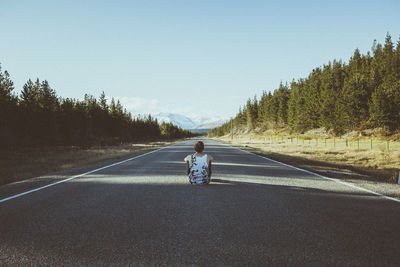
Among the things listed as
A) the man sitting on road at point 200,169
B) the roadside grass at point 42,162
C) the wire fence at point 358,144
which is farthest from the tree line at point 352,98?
the man sitting on road at point 200,169

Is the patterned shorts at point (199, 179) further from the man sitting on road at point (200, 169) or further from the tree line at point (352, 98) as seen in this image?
the tree line at point (352, 98)

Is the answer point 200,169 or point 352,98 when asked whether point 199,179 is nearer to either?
point 200,169

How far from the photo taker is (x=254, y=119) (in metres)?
122

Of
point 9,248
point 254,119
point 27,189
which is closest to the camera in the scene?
point 9,248

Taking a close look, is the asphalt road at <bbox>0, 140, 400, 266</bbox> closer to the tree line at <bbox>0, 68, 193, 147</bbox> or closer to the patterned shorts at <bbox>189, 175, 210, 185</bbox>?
the patterned shorts at <bbox>189, 175, 210, 185</bbox>

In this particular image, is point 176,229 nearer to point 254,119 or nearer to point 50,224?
point 50,224

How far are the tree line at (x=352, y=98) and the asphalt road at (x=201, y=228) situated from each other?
161 feet

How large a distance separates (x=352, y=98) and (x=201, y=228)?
59027 mm

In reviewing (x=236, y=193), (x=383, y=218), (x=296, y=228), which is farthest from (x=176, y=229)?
(x=383, y=218)

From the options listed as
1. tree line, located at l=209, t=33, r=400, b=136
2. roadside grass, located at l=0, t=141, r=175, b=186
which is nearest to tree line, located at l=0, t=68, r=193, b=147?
roadside grass, located at l=0, t=141, r=175, b=186

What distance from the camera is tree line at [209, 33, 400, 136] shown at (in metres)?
45.9

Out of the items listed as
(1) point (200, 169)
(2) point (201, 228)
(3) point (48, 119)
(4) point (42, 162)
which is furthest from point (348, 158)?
(3) point (48, 119)

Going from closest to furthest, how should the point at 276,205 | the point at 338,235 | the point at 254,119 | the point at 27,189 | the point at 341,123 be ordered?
the point at 338,235 → the point at 276,205 → the point at 27,189 → the point at 341,123 → the point at 254,119

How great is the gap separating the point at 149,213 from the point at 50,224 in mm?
1497
